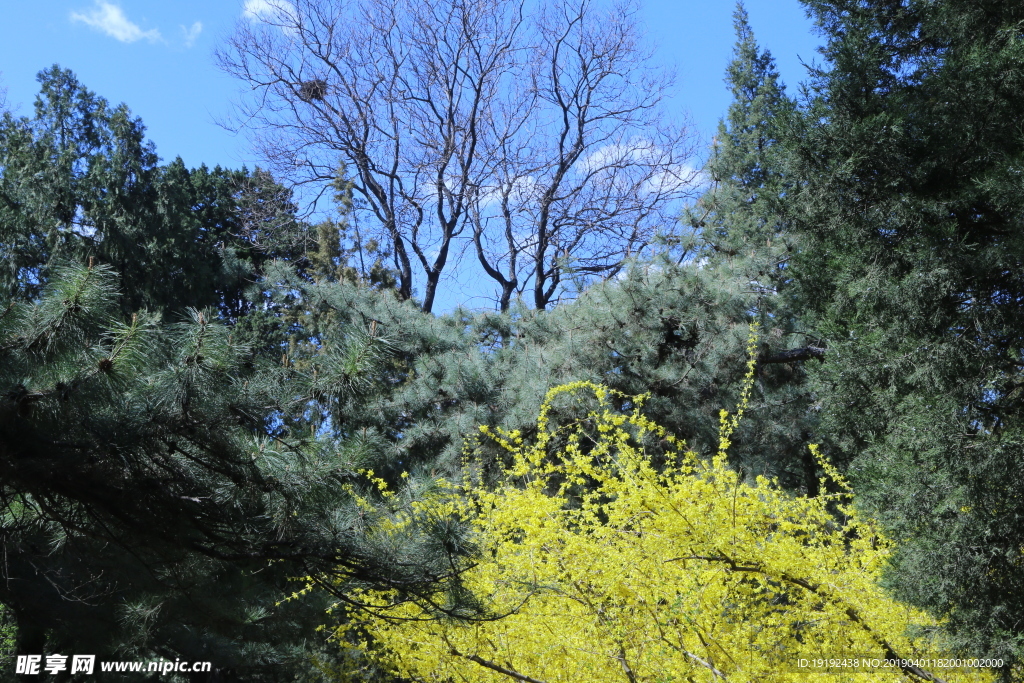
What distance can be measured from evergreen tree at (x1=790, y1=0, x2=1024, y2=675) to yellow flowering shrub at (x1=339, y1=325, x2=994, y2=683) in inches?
12.2

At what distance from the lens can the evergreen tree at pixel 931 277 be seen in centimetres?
384

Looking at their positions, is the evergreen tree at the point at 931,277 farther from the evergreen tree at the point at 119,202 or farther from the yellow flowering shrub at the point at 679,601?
the evergreen tree at the point at 119,202

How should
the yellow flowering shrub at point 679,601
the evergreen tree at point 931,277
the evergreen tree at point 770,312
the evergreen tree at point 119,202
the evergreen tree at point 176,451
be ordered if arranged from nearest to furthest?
the evergreen tree at point 176,451
the yellow flowering shrub at point 679,601
the evergreen tree at point 931,277
the evergreen tree at point 770,312
the evergreen tree at point 119,202

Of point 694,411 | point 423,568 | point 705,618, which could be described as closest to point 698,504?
point 705,618

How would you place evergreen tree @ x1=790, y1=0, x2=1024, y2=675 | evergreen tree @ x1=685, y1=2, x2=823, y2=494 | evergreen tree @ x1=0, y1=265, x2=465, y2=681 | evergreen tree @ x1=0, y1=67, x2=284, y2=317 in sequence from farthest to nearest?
evergreen tree @ x1=0, y1=67, x2=284, y2=317
evergreen tree @ x1=685, y1=2, x2=823, y2=494
evergreen tree @ x1=790, y1=0, x2=1024, y2=675
evergreen tree @ x1=0, y1=265, x2=465, y2=681

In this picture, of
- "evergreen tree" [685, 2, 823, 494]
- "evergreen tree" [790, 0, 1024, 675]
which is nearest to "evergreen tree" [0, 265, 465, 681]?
"evergreen tree" [790, 0, 1024, 675]

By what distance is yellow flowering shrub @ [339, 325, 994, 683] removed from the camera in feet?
11.1

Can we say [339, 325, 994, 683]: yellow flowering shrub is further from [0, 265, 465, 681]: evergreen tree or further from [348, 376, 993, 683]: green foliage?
[0, 265, 465, 681]: evergreen tree

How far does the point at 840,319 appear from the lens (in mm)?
4957

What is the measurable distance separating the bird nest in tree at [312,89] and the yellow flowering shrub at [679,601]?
9269mm

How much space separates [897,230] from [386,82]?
9.06 meters

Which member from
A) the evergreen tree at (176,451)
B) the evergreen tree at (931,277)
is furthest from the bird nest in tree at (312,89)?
the evergreen tree at (176,451)

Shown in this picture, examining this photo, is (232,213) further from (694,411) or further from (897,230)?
(897,230)

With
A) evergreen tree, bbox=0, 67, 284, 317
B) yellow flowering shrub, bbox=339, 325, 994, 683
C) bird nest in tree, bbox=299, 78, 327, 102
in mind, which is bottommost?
yellow flowering shrub, bbox=339, 325, 994, 683
